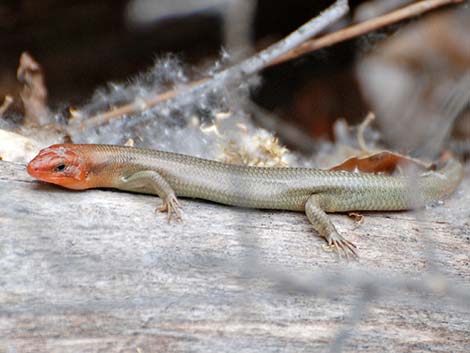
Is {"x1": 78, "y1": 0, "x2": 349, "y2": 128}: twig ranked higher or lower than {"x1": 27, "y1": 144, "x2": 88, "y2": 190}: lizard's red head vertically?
higher

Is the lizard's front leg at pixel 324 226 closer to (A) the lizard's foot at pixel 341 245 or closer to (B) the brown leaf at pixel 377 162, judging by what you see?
(A) the lizard's foot at pixel 341 245

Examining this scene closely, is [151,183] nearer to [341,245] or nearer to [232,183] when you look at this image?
[232,183]

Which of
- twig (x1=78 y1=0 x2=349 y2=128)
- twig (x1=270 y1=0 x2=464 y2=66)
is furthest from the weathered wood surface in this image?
twig (x1=270 y1=0 x2=464 y2=66)

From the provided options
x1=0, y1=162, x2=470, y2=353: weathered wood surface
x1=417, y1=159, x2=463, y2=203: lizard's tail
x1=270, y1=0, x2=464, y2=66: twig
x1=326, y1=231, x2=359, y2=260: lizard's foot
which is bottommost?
x1=0, y1=162, x2=470, y2=353: weathered wood surface

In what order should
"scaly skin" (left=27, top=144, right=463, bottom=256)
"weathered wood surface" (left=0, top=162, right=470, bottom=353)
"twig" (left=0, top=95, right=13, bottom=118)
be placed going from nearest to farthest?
1. "weathered wood surface" (left=0, top=162, right=470, bottom=353)
2. "scaly skin" (left=27, top=144, right=463, bottom=256)
3. "twig" (left=0, top=95, right=13, bottom=118)

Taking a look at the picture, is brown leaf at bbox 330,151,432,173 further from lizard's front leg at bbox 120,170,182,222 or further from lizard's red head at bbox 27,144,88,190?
lizard's red head at bbox 27,144,88,190

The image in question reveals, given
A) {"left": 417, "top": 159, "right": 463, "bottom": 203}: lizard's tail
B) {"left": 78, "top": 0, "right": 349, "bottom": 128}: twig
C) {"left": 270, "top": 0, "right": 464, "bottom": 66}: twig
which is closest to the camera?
{"left": 417, "top": 159, "right": 463, "bottom": 203}: lizard's tail

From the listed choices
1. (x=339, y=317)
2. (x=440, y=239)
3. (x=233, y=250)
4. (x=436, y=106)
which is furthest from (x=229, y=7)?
(x=436, y=106)
